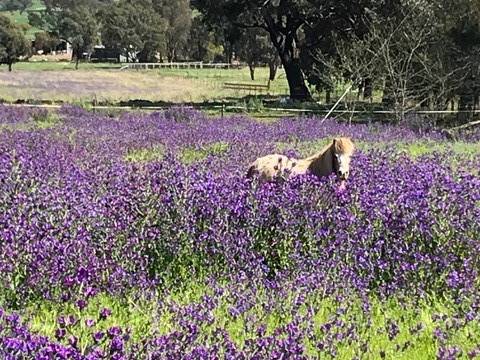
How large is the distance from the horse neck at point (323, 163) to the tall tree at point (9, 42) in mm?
82058

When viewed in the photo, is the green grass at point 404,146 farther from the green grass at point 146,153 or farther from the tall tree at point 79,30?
the tall tree at point 79,30

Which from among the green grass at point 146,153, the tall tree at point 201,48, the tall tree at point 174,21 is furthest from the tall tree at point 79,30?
the green grass at point 146,153

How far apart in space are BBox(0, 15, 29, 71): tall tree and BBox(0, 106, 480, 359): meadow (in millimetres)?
83948

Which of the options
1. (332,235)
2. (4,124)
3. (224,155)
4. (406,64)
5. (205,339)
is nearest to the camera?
(205,339)

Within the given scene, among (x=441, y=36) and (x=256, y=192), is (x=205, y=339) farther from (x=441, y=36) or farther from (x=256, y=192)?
(x=441, y=36)

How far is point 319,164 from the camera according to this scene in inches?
333

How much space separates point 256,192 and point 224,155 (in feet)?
21.6

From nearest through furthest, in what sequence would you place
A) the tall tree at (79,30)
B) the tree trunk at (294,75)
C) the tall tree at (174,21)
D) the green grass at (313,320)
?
the green grass at (313,320) < the tree trunk at (294,75) < the tall tree at (174,21) < the tall tree at (79,30)

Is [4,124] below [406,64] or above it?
below

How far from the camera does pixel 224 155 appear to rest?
501 inches

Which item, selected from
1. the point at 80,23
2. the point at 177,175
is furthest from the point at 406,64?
the point at 80,23

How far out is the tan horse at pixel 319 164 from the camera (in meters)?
7.96

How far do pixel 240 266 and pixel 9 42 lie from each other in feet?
296

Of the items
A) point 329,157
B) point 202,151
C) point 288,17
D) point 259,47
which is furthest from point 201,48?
point 329,157
